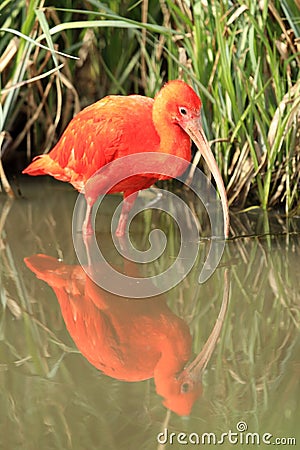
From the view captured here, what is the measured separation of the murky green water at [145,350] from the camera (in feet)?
5.22

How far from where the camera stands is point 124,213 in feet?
8.91

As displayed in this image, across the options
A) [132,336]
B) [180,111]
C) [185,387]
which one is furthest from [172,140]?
[185,387]

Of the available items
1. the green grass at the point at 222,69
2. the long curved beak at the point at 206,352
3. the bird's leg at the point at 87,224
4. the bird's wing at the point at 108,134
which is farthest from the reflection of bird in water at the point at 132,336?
the green grass at the point at 222,69

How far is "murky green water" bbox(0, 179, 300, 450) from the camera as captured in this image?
1.59m

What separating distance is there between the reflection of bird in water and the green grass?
0.67m

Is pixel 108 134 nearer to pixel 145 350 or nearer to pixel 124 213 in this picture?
pixel 124 213

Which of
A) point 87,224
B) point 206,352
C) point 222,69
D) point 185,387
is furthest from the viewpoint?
point 222,69

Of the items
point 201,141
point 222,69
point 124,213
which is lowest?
point 124,213

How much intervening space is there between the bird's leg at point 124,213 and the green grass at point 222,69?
366 mm

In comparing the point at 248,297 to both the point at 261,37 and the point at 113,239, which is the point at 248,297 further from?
the point at 261,37

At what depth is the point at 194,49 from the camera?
9.53 feet

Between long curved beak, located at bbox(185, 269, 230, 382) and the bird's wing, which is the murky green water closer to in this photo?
long curved beak, located at bbox(185, 269, 230, 382)

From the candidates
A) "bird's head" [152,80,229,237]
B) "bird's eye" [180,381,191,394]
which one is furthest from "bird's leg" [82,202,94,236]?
"bird's eye" [180,381,191,394]

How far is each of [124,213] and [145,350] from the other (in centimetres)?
83
